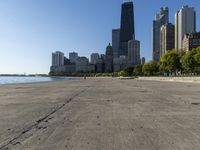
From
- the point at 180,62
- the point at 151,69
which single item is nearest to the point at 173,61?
the point at 180,62

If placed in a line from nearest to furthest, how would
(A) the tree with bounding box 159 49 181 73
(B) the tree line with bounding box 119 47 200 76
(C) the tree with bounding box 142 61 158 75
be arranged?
(B) the tree line with bounding box 119 47 200 76, (A) the tree with bounding box 159 49 181 73, (C) the tree with bounding box 142 61 158 75

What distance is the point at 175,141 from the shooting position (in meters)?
7.38

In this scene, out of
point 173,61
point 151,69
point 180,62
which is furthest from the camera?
point 151,69

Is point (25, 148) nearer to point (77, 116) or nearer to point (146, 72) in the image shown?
point (77, 116)

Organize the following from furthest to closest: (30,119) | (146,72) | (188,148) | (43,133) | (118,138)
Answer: (146,72) < (30,119) < (43,133) < (118,138) < (188,148)

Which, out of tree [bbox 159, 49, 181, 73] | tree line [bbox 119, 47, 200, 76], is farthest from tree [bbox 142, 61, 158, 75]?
tree [bbox 159, 49, 181, 73]

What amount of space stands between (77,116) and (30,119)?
5.63 feet

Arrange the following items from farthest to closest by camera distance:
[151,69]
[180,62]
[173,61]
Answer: [151,69] → [173,61] → [180,62]

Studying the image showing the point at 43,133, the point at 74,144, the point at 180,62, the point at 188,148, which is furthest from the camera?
the point at 180,62

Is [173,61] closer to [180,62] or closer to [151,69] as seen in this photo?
[180,62]

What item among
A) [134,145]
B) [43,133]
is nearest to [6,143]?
[43,133]

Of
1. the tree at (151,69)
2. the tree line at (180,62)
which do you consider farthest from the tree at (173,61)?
the tree at (151,69)

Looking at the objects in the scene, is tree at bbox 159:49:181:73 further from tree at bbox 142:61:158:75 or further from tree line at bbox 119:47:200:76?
tree at bbox 142:61:158:75

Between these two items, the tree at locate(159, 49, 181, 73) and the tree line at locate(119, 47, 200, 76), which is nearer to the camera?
the tree line at locate(119, 47, 200, 76)
